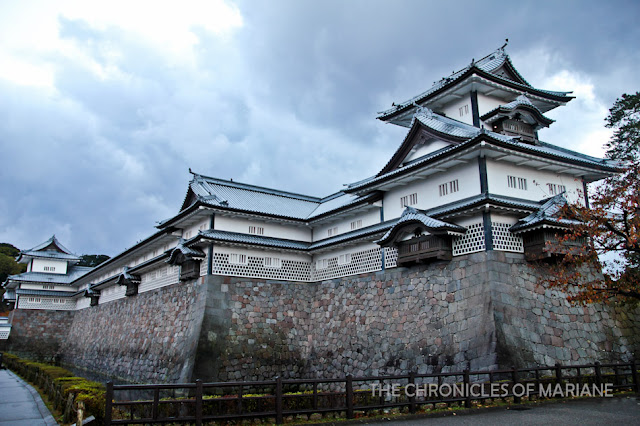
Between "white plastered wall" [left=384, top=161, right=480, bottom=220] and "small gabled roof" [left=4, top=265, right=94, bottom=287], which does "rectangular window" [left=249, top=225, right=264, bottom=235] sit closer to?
"white plastered wall" [left=384, top=161, right=480, bottom=220]

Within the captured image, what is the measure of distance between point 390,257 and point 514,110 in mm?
9108

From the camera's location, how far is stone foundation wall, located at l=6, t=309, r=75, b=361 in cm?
5225

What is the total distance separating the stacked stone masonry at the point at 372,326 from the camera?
698 inches

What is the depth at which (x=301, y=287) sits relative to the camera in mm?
27859

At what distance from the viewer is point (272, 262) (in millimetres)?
27297

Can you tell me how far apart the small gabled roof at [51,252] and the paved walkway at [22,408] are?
38.6m

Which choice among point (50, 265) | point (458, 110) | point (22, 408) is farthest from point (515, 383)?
point (50, 265)

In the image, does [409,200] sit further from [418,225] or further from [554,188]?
[554,188]

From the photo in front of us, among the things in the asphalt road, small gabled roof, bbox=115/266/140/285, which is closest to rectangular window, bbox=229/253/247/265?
small gabled roof, bbox=115/266/140/285

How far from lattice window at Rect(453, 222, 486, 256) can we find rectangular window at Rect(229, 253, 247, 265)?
469 inches

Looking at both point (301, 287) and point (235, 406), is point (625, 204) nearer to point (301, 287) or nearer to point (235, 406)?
point (235, 406)

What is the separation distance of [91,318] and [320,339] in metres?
31.0

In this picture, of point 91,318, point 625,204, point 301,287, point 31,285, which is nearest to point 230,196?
point 301,287

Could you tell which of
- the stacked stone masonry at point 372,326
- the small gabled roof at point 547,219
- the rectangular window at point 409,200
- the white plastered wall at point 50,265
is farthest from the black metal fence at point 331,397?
the white plastered wall at point 50,265
